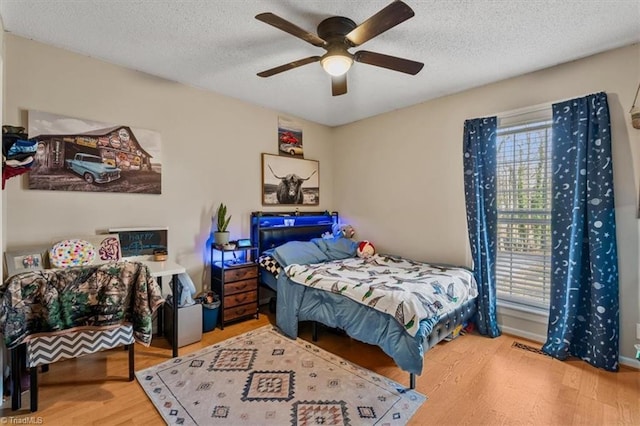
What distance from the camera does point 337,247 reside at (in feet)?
13.1

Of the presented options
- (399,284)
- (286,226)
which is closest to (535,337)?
(399,284)

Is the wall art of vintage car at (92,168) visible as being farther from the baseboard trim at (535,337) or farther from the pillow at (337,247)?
the baseboard trim at (535,337)

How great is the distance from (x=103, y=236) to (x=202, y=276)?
1107 mm

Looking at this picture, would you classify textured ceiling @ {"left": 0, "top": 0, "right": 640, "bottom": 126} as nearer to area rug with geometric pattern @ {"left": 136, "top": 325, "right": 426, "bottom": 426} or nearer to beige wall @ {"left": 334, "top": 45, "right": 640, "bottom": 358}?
beige wall @ {"left": 334, "top": 45, "right": 640, "bottom": 358}

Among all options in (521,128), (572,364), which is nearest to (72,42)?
(521,128)

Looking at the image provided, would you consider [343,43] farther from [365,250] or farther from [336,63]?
[365,250]

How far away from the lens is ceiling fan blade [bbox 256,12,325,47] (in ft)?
5.56

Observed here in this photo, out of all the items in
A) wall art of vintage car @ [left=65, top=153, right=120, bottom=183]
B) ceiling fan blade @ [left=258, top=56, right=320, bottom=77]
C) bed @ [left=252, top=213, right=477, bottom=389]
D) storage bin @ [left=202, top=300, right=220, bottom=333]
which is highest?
ceiling fan blade @ [left=258, top=56, right=320, bottom=77]

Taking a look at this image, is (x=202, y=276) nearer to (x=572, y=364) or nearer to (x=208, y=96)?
(x=208, y=96)

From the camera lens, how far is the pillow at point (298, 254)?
3387 mm

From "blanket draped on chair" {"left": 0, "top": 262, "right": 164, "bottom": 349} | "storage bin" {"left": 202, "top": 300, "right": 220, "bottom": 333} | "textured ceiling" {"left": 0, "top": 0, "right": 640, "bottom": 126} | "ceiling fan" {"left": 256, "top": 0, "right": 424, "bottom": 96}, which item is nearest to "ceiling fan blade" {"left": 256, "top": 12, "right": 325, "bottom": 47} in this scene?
"ceiling fan" {"left": 256, "top": 0, "right": 424, "bottom": 96}

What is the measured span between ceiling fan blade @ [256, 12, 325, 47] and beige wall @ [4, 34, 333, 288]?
1.91 meters

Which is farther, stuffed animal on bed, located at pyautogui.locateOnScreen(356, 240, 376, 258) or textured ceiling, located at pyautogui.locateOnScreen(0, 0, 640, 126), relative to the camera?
stuffed animal on bed, located at pyautogui.locateOnScreen(356, 240, 376, 258)

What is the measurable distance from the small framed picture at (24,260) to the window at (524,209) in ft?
13.7
